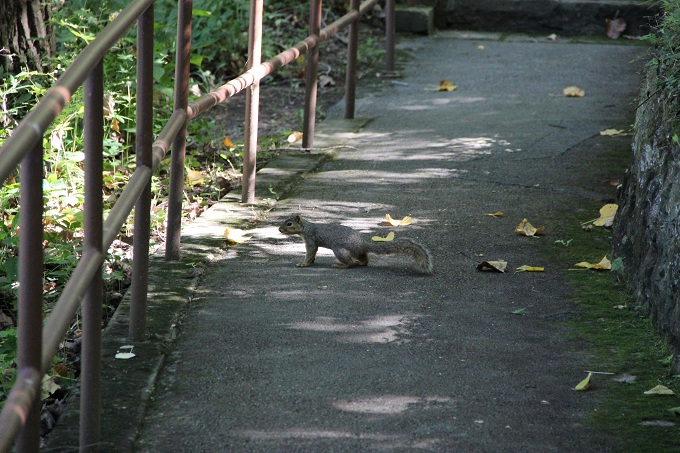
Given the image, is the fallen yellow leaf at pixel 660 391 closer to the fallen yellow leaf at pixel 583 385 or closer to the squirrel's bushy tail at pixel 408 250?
the fallen yellow leaf at pixel 583 385

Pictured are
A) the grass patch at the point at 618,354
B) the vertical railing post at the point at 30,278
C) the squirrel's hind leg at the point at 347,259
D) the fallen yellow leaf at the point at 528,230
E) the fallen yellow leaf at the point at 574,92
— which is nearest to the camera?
the vertical railing post at the point at 30,278

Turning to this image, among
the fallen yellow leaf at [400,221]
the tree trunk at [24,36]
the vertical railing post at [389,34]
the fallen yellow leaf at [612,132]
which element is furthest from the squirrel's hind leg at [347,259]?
the vertical railing post at [389,34]

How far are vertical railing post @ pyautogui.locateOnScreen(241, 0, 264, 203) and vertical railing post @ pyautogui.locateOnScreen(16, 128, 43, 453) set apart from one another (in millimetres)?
2992

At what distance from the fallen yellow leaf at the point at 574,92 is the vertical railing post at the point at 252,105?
10.7 feet

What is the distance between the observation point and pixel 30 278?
6.27 feet

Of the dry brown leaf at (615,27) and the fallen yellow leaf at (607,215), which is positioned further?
the dry brown leaf at (615,27)

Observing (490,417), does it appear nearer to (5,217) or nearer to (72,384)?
(72,384)

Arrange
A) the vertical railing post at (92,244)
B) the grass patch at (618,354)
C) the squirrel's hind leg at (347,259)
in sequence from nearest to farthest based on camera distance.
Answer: the vertical railing post at (92,244) → the grass patch at (618,354) → the squirrel's hind leg at (347,259)

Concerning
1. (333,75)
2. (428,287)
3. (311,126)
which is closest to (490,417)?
(428,287)

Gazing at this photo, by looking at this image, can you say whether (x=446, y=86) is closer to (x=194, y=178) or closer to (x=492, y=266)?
(x=194, y=178)

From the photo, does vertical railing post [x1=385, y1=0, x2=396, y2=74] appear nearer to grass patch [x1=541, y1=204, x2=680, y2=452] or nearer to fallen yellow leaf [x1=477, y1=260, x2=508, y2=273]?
grass patch [x1=541, y1=204, x2=680, y2=452]

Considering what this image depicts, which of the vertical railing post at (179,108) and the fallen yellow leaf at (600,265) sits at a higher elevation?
the vertical railing post at (179,108)

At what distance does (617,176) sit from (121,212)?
11.4 ft

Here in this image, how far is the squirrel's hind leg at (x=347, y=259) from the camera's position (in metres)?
4.12
